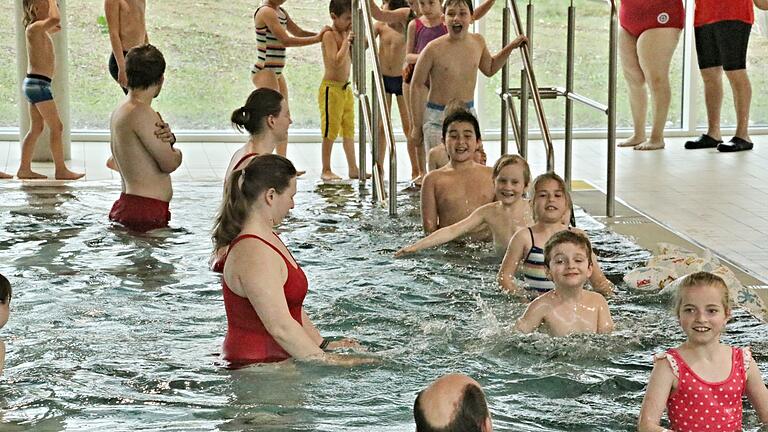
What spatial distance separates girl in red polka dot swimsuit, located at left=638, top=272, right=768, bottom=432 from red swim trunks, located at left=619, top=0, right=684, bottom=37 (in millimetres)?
8281

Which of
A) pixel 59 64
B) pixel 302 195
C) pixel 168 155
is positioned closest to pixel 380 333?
pixel 168 155

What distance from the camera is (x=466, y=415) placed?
260cm

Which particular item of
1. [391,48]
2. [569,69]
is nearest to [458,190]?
[569,69]

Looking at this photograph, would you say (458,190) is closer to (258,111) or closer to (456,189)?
(456,189)

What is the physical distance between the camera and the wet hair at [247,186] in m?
4.66

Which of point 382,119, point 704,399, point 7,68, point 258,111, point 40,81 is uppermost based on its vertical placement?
point 7,68

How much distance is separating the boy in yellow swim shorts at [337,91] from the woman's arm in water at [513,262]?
13.5 feet

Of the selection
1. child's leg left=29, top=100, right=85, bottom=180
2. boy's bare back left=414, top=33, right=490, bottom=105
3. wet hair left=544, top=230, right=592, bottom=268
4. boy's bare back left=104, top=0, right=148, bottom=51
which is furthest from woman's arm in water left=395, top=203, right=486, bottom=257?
child's leg left=29, top=100, right=85, bottom=180

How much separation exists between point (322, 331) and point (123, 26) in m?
5.05

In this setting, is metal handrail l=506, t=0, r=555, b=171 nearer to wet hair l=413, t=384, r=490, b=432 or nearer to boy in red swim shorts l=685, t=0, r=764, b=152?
boy in red swim shorts l=685, t=0, r=764, b=152

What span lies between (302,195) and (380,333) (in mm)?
3929

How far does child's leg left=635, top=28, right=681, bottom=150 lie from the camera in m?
12.0

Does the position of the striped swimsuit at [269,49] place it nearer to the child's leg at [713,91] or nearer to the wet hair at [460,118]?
the wet hair at [460,118]

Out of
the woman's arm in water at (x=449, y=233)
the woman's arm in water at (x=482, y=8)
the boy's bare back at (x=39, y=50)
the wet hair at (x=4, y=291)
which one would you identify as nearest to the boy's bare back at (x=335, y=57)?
the woman's arm in water at (x=482, y=8)
